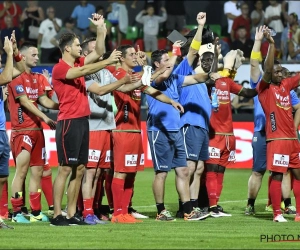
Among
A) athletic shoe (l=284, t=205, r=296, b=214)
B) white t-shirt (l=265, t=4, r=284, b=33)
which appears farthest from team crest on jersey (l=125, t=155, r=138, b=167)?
white t-shirt (l=265, t=4, r=284, b=33)

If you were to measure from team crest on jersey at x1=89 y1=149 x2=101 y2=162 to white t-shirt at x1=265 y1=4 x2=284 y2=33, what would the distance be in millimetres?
14630

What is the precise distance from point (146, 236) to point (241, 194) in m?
7.08

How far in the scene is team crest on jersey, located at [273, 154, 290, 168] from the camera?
1293 centimetres

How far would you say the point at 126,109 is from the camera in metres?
13.3

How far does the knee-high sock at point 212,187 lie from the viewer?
46.8ft

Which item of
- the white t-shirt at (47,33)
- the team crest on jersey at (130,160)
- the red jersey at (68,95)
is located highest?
the white t-shirt at (47,33)

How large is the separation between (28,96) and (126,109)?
150cm

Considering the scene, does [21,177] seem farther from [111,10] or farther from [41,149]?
[111,10]

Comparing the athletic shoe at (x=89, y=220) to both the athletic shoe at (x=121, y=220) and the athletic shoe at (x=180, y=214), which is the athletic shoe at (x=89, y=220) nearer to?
the athletic shoe at (x=121, y=220)

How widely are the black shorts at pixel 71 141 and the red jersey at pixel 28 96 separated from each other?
1.41 meters

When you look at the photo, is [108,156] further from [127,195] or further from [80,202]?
[80,202]

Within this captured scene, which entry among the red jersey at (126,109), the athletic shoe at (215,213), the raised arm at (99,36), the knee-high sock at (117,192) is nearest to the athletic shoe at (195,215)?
the athletic shoe at (215,213)

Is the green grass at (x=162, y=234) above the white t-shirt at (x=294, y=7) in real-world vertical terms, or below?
below

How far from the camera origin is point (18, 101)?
13.4 metres
